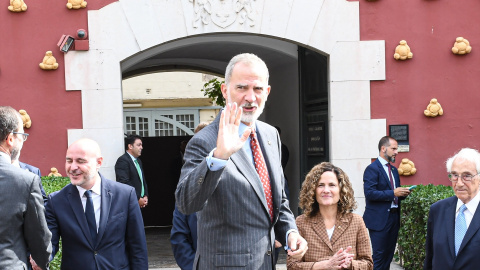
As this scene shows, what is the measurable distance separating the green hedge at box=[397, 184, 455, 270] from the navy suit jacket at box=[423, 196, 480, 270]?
2.66 metres

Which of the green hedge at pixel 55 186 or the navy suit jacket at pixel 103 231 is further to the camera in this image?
the green hedge at pixel 55 186

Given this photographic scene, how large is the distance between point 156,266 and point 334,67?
381 cm

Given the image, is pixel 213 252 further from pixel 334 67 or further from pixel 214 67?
pixel 214 67

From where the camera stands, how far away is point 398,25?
10766mm

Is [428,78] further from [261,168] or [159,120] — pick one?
[159,120]

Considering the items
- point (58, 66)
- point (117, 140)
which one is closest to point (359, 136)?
point (117, 140)

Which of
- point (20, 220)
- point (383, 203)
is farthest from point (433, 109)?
point (20, 220)

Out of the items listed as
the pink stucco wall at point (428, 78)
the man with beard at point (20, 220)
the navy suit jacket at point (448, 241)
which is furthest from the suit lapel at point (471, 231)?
the pink stucco wall at point (428, 78)

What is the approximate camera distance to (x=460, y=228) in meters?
5.14

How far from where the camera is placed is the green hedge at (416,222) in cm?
828

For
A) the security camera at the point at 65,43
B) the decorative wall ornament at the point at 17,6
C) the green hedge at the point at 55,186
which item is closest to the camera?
the green hedge at the point at 55,186

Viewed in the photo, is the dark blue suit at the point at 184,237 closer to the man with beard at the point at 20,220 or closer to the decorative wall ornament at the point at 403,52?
the man with beard at the point at 20,220

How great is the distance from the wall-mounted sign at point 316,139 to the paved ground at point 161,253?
67.1 inches

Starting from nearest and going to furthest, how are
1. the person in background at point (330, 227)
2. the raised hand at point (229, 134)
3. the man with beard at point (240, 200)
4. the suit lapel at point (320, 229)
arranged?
the raised hand at point (229, 134), the man with beard at point (240, 200), the person in background at point (330, 227), the suit lapel at point (320, 229)
